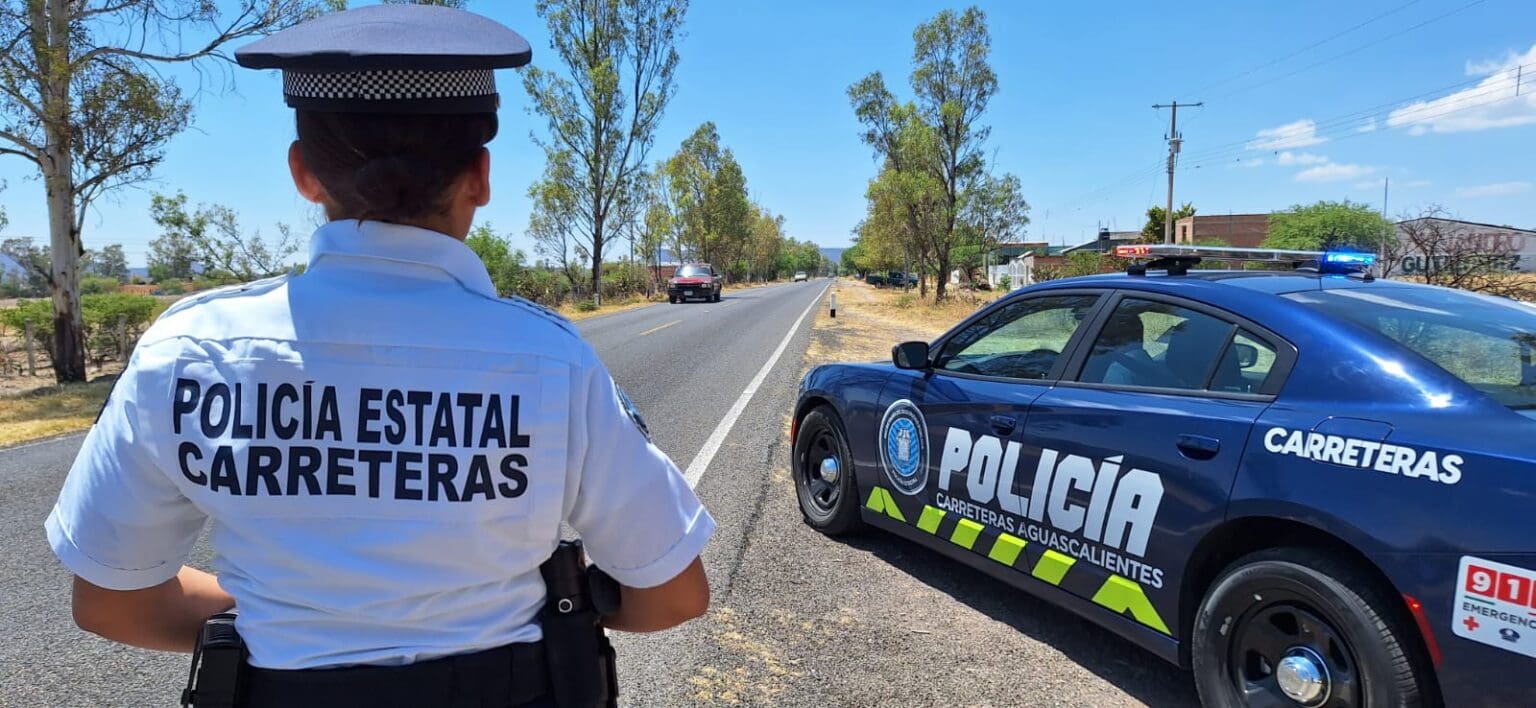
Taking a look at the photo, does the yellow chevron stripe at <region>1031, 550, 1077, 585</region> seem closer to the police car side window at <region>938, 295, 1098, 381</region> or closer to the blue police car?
the blue police car

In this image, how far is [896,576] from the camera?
4.34 metres

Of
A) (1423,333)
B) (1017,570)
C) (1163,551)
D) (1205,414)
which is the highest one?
(1423,333)

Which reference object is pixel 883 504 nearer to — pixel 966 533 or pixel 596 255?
pixel 966 533

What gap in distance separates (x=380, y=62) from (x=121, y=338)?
20.5 m

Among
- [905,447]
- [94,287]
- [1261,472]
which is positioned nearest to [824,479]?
[905,447]

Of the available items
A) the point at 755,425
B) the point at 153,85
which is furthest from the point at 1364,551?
the point at 153,85

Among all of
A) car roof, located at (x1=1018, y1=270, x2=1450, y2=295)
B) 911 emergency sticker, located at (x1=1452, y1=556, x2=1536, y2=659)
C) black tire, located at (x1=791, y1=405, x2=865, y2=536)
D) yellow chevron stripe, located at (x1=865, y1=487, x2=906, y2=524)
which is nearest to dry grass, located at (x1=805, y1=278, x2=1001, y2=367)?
black tire, located at (x1=791, y1=405, x2=865, y2=536)

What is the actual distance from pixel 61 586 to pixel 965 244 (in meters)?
28.2

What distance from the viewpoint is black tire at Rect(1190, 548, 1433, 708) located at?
7.52 ft

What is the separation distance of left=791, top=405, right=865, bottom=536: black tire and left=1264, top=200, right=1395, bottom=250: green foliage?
5823 centimetres

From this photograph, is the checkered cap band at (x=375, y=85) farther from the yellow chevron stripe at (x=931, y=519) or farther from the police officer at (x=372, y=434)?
the yellow chevron stripe at (x=931, y=519)

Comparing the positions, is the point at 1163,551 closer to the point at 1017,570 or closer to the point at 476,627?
the point at 1017,570

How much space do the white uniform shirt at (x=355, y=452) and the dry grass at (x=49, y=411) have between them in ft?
28.9

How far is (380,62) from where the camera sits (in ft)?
3.66
